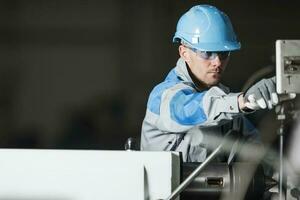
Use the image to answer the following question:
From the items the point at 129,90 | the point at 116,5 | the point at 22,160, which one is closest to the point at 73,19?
the point at 116,5

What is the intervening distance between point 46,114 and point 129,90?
0.98ft

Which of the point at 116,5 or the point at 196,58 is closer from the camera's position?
the point at 196,58

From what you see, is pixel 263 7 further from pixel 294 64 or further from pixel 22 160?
pixel 22 160

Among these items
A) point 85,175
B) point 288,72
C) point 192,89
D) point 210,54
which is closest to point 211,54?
point 210,54

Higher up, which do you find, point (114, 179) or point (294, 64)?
point (294, 64)

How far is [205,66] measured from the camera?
5.64 ft

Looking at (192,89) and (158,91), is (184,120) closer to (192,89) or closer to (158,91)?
(192,89)

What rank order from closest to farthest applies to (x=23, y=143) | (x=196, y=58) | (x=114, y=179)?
1. (x=114, y=179)
2. (x=196, y=58)
3. (x=23, y=143)

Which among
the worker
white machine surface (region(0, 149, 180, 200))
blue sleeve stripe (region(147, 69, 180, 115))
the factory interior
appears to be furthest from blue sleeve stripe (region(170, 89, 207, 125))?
white machine surface (region(0, 149, 180, 200))

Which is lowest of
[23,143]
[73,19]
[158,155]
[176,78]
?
[23,143]

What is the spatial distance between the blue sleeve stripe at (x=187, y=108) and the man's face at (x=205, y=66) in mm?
133

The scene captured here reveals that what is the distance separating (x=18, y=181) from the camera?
95 centimetres

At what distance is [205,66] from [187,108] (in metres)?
0.34

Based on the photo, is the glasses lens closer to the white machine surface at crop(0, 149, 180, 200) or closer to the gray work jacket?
the gray work jacket
